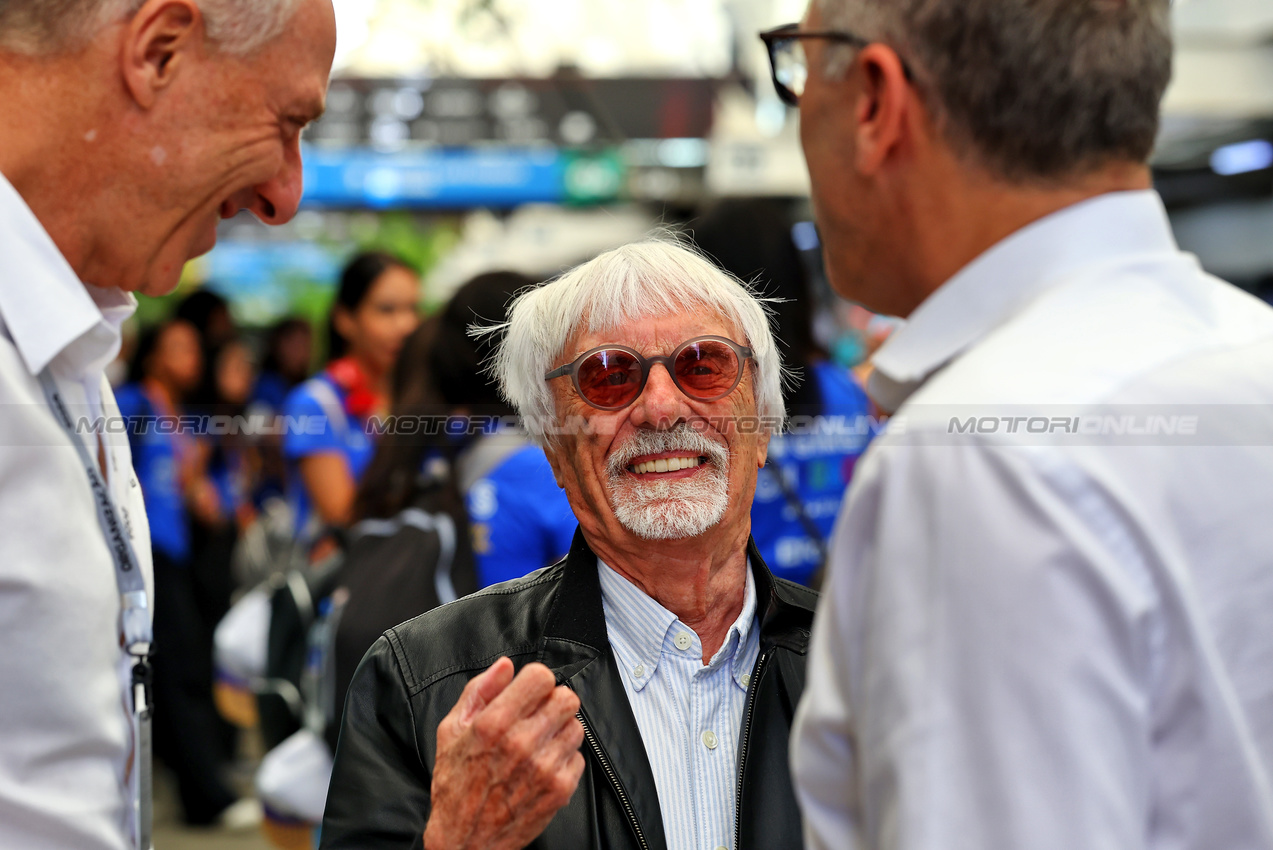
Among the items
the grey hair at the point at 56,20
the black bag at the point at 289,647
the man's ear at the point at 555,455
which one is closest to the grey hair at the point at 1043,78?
the grey hair at the point at 56,20

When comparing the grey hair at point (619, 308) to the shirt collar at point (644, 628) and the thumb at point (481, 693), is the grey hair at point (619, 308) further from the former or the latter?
the thumb at point (481, 693)

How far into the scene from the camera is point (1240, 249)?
12641 mm

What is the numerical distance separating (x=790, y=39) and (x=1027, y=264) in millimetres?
383

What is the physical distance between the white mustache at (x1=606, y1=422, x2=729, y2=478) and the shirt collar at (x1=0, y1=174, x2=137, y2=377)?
767 mm

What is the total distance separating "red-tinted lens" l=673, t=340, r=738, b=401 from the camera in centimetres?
181

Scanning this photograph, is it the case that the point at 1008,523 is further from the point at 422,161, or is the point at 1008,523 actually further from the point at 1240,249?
the point at 1240,249

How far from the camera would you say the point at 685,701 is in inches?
69.2

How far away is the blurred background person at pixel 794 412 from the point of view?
7.57 ft

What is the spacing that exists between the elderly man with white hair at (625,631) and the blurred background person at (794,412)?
0.19 meters

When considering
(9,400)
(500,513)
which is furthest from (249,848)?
(9,400)

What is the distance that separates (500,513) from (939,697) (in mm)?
1501

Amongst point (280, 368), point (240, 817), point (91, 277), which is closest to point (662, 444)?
point (91, 277)

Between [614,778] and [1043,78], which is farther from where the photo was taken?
[614,778]

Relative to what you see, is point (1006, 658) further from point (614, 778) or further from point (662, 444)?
point (662, 444)
